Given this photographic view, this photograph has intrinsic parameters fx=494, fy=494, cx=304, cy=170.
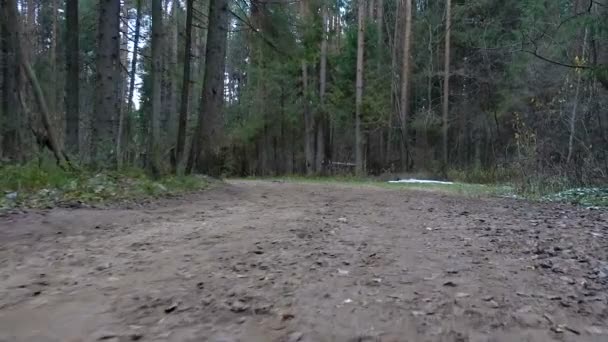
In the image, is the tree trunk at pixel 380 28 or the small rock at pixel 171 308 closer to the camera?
the small rock at pixel 171 308

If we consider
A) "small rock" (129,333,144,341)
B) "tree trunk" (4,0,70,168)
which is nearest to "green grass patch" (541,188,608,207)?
"small rock" (129,333,144,341)

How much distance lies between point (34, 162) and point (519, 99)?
A: 19.0 meters

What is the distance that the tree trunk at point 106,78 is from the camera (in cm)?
1035

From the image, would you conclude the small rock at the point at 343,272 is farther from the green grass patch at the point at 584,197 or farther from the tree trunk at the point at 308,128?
the tree trunk at the point at 308,128

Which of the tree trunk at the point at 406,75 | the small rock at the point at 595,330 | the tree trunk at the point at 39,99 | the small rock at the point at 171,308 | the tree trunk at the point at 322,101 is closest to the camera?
the small rock at the point at 595,330

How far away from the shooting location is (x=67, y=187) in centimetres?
766

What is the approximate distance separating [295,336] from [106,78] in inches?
374

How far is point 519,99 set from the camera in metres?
21.2

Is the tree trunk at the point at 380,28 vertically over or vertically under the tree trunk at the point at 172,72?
over

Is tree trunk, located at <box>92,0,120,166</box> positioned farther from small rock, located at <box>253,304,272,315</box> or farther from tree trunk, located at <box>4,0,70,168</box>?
small rock, located at <box>253,304,272,315</box>

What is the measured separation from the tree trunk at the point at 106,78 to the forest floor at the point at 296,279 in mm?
4626

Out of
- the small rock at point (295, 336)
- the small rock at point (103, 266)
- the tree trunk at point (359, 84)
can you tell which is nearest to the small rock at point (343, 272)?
the small rock at point (295, 336)

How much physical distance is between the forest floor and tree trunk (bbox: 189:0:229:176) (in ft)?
19.9

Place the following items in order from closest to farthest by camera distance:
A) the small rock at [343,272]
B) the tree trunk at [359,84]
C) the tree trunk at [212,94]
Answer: the small rock at [343,272]
the tree trunk at [212,94]
the tree trunk at [359,84]
